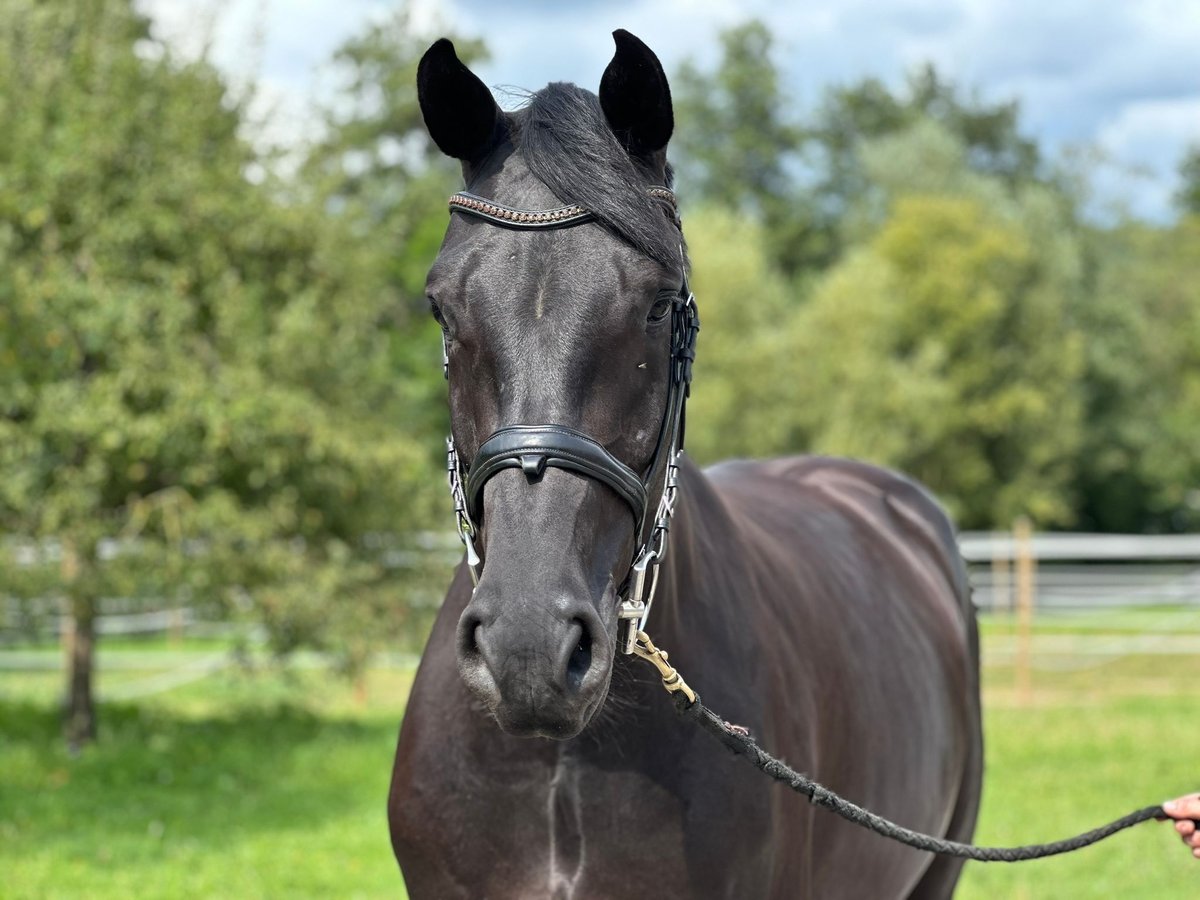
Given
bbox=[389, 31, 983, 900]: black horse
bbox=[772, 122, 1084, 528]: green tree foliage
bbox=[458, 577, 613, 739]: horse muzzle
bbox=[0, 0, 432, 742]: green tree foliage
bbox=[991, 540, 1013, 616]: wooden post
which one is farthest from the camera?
bbox=[772, 122, 1084, 528]: green tree foliage

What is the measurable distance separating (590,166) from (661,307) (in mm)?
245

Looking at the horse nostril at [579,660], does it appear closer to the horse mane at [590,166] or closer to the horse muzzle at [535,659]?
the horse muzzle at [535,659]

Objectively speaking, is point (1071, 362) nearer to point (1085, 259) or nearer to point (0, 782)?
point (1085, 259)

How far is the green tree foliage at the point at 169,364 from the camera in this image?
8.44 meters

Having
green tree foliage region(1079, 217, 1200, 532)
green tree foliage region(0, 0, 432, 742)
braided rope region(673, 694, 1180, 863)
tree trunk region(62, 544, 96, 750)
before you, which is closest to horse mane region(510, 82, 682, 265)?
braided rope region(673, 694, 1180, 863)

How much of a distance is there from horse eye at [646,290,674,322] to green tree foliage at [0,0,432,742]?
6804 millimetres

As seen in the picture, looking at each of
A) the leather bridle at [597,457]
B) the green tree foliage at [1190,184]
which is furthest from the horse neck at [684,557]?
the green tree foliage at [1190,184]

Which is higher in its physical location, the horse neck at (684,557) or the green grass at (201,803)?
the horse neck at (684,557)

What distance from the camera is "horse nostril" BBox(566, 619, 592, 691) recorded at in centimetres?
171

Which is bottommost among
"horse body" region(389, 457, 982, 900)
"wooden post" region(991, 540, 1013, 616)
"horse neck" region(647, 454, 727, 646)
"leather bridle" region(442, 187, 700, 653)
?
"wooden post" region(991, 540, 1013, 616)

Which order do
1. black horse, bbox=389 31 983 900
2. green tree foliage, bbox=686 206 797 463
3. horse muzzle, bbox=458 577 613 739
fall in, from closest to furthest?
horse muzzle, bbox=458 577 613 739
black horse, bbox=389 31 983 900
green tree foliage, bbox=686 206 797 463

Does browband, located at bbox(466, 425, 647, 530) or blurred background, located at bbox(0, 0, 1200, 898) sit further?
blurred background, located at bbox(0, 0, 1200, 898)

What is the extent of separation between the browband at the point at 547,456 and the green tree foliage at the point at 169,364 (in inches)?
270

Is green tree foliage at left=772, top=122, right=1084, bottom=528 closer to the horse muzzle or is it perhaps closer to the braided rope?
the braided rope
